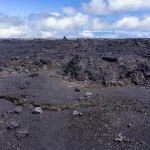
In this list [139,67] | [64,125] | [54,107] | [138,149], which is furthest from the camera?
[139,67]

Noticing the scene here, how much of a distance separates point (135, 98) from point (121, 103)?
42.7 inches

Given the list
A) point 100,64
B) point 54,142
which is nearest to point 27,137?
point 54,142

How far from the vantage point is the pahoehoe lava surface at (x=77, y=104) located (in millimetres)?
10656

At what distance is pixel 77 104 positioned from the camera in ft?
45.1

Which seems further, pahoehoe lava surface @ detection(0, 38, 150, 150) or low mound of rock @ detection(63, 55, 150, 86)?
low mound of rock @ detection(63, 55, 150, 86)

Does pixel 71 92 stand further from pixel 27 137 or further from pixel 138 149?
pixel 138 149

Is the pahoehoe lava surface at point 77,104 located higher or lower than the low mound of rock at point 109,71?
lower

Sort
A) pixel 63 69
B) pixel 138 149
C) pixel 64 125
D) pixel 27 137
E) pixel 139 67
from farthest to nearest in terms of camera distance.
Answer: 1. pixel 63 69
2. pixel 139 67
3. pixel 64 125
4. pixel 27 137
5. pixel 138 149

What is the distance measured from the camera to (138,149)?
32.8ft

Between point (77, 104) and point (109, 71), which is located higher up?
point (109, 71)

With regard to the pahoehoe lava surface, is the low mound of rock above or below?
above

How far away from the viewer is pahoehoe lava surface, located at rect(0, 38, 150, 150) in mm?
10656

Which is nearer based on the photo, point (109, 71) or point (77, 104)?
point (77, 104)

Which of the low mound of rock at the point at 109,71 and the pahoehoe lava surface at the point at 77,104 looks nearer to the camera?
the pahoehoe lava surface at the point at 77,104
